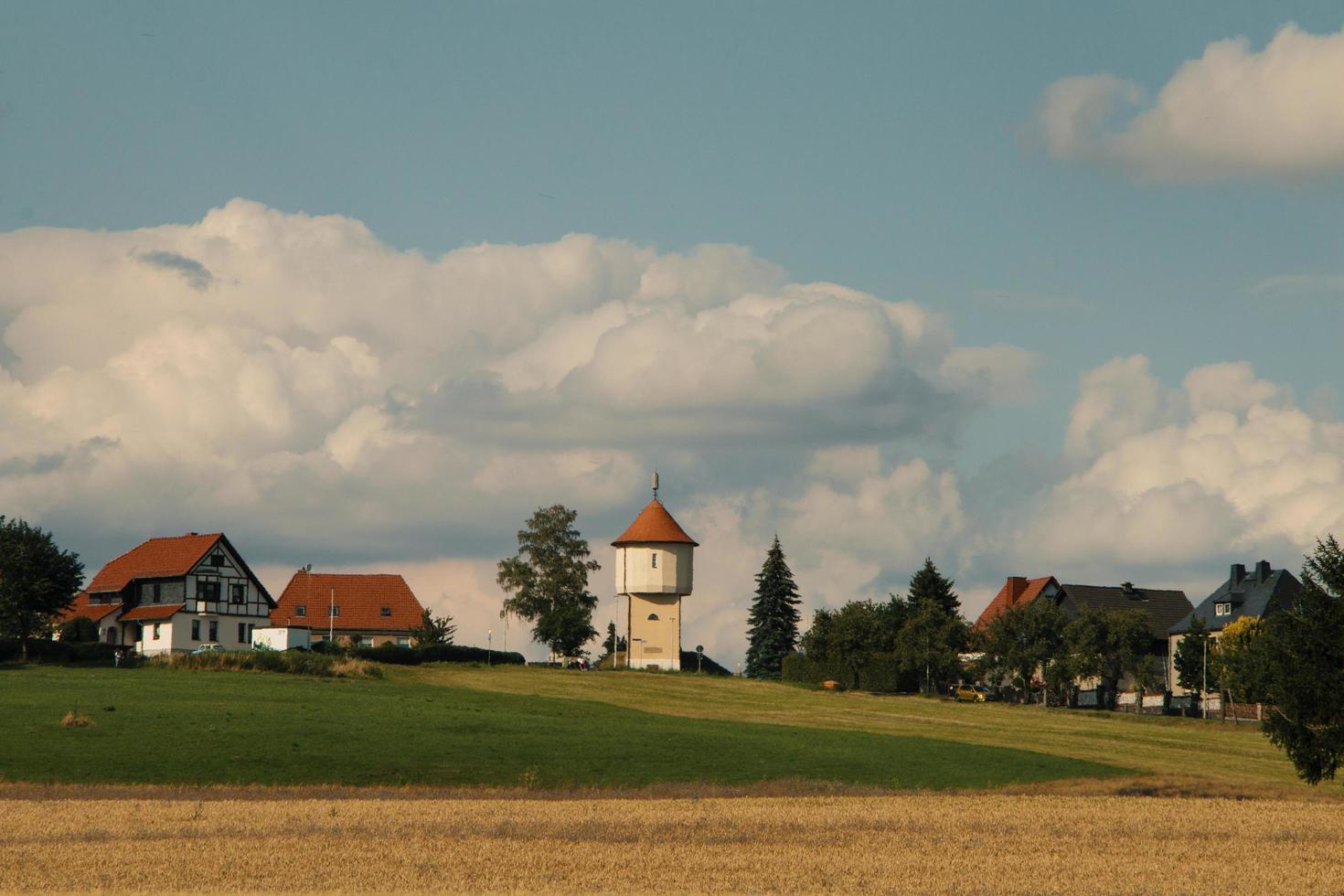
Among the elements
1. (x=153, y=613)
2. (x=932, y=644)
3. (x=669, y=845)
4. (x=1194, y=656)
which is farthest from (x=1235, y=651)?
(x=669, y=845)

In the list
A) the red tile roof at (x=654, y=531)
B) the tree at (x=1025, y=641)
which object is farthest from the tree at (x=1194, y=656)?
the red tile roof at (x=654, y=531)

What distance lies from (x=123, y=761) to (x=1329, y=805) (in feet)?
117

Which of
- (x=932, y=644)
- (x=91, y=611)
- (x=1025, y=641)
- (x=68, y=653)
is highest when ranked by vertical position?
(x=91, y=611)

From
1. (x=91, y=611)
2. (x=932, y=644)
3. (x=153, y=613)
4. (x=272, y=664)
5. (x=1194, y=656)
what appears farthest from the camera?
(x=1194, y=656)

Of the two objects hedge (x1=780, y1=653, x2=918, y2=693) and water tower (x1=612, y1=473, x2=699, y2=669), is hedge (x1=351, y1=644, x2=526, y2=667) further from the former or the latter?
hedge (x1=780, y1=653, x2=918, y2=693)

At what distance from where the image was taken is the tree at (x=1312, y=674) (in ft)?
162

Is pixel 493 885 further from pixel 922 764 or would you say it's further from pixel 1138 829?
pixel 922 764

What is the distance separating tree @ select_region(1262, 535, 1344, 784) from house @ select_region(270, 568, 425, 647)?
9296cm

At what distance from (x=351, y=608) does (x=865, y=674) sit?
46817mm

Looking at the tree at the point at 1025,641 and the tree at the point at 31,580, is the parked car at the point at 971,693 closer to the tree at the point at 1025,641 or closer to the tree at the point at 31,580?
the tree at the point at 1025,641

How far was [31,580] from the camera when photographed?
344ft

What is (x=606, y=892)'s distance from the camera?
26922 mm

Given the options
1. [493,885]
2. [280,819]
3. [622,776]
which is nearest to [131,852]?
[280,819]

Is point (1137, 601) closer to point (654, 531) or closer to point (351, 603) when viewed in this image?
point (654, 531)
